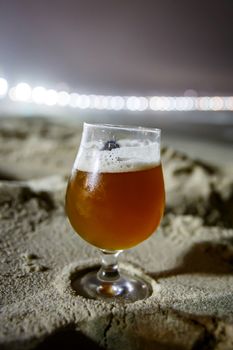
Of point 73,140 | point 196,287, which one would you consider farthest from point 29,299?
point 73,140

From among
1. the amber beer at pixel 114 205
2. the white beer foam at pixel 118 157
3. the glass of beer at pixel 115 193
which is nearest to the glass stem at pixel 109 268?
the glass of beer at pixel 115 193

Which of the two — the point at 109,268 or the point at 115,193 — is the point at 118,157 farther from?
the point at 109,268

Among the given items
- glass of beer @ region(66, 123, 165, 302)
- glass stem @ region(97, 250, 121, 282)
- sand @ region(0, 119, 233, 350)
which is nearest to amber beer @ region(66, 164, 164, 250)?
glass of beer @ region(66, 123, 165, 302)

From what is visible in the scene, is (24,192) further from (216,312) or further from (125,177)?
(216,312)

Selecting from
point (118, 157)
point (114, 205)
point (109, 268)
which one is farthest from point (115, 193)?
point (109, 268)

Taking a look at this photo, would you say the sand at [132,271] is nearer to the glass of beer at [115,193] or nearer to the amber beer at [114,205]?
the glass of beer at [115,193]

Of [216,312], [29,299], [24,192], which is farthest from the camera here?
[24,192]

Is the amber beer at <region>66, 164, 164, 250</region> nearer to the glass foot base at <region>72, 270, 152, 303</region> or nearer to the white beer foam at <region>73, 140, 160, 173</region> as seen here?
the white beer foam at <region>73, 140, 160, 173</region>
